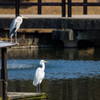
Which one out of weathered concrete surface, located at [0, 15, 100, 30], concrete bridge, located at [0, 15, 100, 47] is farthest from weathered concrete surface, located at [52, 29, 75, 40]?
weathered concrete surface, located at [0, 15, 100, 30]

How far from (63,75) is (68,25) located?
1072 cm

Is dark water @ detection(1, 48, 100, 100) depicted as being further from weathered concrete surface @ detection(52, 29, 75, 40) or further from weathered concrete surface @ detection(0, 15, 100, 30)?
weathered concrete surface @ detection(0, 15, 100, 30)

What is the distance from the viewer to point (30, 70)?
15898 millimetres

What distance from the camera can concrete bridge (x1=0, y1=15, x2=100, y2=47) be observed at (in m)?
24.5

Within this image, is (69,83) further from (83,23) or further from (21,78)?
(83,23)

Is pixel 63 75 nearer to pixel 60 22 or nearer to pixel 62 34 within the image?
pixel 62 34

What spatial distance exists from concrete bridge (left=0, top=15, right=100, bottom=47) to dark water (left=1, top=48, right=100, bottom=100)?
2560mm

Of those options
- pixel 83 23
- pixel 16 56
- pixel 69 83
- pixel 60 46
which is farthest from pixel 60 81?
pixel 60 46

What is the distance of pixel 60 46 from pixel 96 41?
8.42ft

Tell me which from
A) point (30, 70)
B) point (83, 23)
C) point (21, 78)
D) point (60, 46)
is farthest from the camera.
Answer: point (60, 46)

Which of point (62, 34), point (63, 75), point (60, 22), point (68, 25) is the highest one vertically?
point (60, 22)

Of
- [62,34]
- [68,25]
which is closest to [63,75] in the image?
[62,34]

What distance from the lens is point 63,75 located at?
47.5ft

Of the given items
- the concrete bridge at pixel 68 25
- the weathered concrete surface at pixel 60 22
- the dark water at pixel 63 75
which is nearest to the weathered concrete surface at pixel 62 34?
the concrete bridge at pixel 68 25
